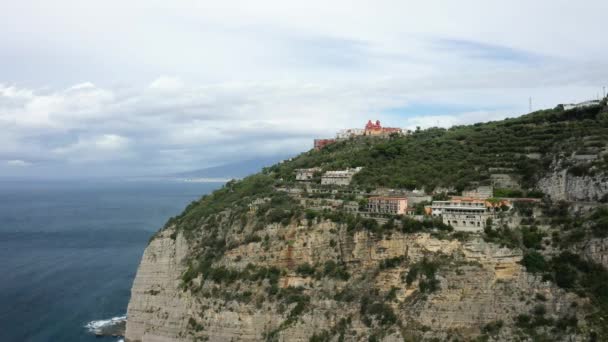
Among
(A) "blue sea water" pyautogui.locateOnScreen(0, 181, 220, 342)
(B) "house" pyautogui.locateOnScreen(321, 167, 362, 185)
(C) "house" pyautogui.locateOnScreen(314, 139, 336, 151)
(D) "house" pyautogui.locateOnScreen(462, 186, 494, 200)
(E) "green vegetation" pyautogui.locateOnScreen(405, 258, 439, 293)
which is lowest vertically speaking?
(A) "blue sea water" pyautogui.locateOnScreen(0, 181, 220, 342)

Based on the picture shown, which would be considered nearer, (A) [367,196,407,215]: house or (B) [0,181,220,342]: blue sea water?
(A) [367,196,407,215]: house

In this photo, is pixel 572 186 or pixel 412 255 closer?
pixel 412 255

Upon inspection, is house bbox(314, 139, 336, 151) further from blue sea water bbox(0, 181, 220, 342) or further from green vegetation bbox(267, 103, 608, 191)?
blue sea water bbox(0, 181, 220, 342)

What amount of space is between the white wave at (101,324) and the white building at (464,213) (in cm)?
2830

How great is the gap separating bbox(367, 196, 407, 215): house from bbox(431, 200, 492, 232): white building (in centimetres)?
204

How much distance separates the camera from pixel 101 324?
4812 centimetres

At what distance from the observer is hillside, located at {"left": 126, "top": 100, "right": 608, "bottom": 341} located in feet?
101

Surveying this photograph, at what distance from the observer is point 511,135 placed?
4584cm

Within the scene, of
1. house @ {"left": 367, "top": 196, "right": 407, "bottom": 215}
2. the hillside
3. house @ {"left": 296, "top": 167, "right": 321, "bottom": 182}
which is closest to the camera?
the hillside

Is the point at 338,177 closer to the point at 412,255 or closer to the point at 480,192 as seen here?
the point at 480,192

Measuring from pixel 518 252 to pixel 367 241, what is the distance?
8.42 meters

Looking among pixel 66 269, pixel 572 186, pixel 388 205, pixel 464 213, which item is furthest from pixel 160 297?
pixel 66 269

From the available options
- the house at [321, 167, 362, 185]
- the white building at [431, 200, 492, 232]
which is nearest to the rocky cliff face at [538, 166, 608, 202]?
the white building at [431, 200, 492, 232]

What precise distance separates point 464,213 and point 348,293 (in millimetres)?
8306
